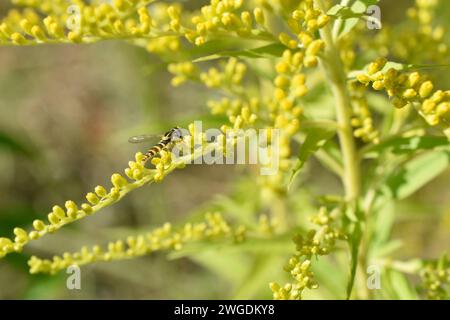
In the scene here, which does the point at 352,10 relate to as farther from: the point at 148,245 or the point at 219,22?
the point at 148,245

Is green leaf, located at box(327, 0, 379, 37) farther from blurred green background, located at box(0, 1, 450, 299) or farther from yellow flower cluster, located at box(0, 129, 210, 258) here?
blurred green background, located at box(0, 1, 450, 299)

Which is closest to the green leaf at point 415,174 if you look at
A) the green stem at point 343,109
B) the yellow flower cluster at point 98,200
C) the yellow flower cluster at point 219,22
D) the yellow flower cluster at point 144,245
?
the green stem at point 343,109

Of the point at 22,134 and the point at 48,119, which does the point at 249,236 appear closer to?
the point at 22,134
